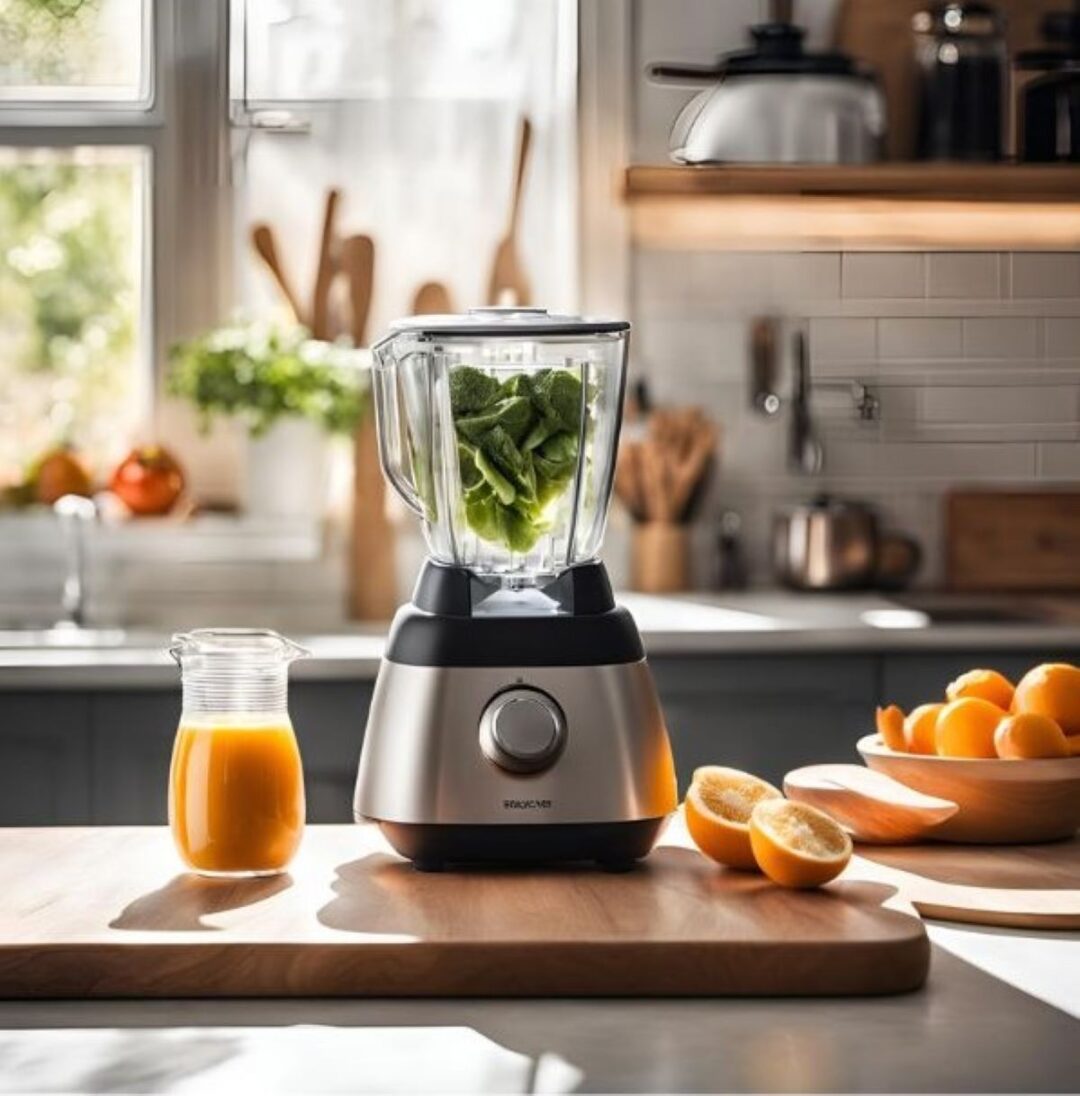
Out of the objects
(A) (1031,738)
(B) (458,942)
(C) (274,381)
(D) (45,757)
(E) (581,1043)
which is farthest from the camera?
(C) (274,381)

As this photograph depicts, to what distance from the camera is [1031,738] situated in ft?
4.78

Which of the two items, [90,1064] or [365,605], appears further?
[365,605]

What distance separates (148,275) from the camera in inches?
134

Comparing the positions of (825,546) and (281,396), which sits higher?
(281,396)

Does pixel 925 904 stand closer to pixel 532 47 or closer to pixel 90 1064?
pixel 90 1064

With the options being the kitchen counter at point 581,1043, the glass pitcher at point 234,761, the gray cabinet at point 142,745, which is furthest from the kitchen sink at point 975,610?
the kitchen counter at point 581,1043

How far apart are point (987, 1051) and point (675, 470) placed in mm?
2401

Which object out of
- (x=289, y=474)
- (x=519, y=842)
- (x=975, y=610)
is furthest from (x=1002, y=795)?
(x=289, y=474)

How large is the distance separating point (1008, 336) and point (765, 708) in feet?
3.13

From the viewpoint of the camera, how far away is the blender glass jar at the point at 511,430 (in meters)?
1.37

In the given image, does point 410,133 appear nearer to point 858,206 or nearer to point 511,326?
point 858,206

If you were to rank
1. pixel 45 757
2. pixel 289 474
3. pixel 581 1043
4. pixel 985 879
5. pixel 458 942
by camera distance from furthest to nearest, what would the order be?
pixel 289 474 < pixel 45 757 < pixel 985 879 < pixel 458 942 < pixel 581 1043

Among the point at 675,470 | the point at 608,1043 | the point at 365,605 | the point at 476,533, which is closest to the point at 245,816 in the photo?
the point at 476,533

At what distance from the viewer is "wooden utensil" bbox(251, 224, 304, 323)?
131 inches
